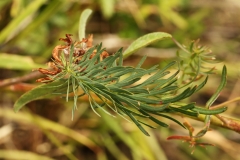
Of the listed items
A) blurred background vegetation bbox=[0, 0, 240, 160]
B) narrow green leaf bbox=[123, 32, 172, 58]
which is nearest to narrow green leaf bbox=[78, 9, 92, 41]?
narrow green leaf bbox=[123, 32, 172, 58]

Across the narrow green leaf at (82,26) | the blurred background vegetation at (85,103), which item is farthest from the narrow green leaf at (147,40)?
the blurred background vegetation at (85,103)

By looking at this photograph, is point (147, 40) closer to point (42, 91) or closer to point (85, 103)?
point (42, 91)

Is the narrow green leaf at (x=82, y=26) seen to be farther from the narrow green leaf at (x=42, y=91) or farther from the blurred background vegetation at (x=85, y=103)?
the blurred background vegetation at (x=85, y=103)

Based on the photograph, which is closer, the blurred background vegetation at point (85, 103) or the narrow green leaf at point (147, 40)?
the narrow green leaf at point (147, 40)

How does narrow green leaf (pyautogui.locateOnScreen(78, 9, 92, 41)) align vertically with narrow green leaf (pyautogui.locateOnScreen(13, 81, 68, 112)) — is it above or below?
above

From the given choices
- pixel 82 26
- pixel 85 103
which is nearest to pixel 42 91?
pixel 82 26

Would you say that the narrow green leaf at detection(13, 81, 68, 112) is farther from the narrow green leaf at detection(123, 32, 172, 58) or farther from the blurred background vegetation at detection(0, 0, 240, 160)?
the blurred background vegetation at detection(0, 0, 240, 160)

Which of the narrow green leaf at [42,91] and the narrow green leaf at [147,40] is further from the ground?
the narrow green leaf at [147,40]

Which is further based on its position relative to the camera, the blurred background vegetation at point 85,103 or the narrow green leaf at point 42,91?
the blurred background vegetation at point 85,103

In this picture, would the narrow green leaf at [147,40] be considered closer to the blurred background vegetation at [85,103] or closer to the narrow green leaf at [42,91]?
the narrow green leaf at [42,91]
